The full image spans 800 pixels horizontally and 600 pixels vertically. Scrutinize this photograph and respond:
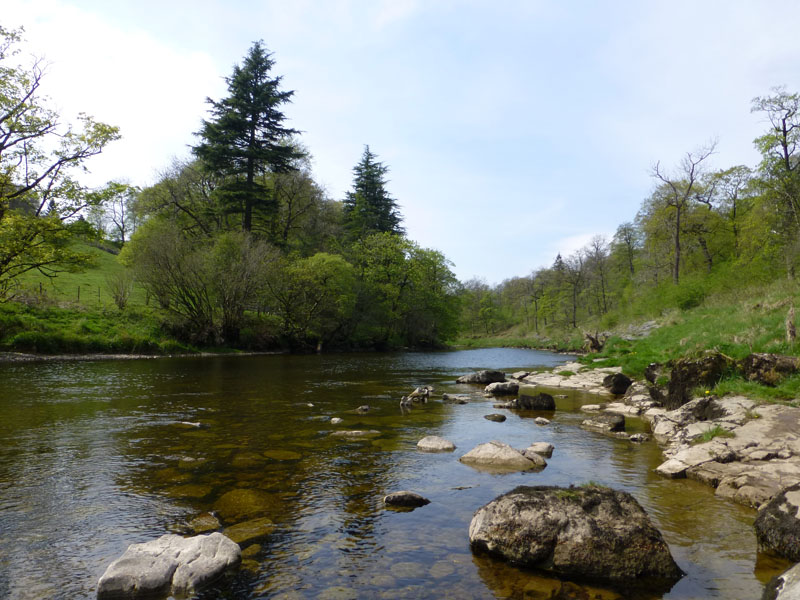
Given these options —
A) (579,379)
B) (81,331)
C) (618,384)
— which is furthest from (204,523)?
(81,331)

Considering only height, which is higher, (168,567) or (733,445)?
(733,445)

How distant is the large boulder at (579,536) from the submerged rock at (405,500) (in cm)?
138

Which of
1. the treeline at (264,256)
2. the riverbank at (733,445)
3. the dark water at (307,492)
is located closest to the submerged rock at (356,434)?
the dark water at (307,492)

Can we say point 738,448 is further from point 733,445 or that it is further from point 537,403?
point 537,403

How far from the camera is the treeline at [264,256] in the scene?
36688mm

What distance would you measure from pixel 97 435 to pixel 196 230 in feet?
138

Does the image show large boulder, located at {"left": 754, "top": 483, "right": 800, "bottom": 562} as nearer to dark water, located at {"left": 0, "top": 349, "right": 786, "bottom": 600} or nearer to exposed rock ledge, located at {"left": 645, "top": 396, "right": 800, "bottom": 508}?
dark water, located at {"left": 0, "top": 349, "right": 786, "bottom": 600}

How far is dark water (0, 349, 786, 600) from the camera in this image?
15.2ft

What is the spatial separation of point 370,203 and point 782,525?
6525 centimetres

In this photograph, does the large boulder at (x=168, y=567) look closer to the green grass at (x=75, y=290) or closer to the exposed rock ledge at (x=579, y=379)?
the exposed rock ledge at (x=579, y=379)

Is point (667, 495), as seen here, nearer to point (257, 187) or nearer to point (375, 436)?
point (375, 436)

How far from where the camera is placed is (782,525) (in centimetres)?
511

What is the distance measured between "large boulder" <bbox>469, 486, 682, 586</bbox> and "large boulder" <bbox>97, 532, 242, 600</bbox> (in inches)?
110

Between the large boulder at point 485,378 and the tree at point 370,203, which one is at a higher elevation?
the tree at point 370,203
